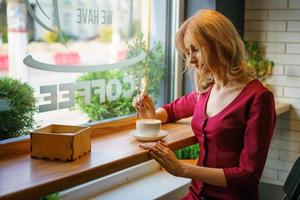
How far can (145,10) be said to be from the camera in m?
2.40

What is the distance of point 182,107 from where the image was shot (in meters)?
2.04

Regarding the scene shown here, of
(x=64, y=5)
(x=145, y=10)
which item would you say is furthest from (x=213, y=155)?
(x=145, y=10)

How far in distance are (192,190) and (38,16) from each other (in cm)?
89

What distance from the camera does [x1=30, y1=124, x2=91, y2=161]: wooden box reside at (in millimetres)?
1426

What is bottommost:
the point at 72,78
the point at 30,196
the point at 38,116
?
the point at 30,196

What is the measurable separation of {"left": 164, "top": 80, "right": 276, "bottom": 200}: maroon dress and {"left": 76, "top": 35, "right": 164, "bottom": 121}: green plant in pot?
505 mm

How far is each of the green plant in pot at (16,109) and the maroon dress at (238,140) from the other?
2.09 ft

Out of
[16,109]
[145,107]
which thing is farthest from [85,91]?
[16,109]

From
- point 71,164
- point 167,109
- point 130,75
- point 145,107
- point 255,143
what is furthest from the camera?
point 130,75

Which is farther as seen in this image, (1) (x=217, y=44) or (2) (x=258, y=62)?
(2) (x=258, y=62)

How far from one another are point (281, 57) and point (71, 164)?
180 centimetres

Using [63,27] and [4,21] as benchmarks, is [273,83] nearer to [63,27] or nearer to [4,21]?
[63,27]

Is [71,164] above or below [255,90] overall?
below

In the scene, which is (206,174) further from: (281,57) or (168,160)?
(281,57)
